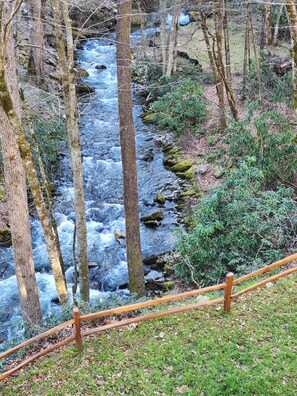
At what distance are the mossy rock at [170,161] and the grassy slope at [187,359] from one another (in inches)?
348

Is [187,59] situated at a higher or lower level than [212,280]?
higher

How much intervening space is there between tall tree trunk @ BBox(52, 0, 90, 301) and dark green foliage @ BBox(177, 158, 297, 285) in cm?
260

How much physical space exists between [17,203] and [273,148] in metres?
7.63

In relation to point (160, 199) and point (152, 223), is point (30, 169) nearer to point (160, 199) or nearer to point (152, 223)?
point (152, 223)

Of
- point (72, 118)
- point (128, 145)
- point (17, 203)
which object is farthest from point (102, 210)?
point (72, 118)

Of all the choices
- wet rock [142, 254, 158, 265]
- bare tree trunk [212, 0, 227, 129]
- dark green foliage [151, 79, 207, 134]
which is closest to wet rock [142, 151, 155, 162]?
dark green foliage [151, 79, 207, 134]

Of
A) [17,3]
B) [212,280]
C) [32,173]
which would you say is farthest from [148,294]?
[17,3]

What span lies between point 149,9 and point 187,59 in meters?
5.75

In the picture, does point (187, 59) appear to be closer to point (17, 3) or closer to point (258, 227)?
point (258, 227)

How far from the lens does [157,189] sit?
13.4 metres

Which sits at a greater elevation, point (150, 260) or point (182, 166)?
point (182, 166)

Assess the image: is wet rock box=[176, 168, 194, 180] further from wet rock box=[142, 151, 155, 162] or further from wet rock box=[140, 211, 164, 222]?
wet rock box=[140, 211, 164, 222]

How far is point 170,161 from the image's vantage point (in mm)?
14562

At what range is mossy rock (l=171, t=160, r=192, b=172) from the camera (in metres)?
13.9
